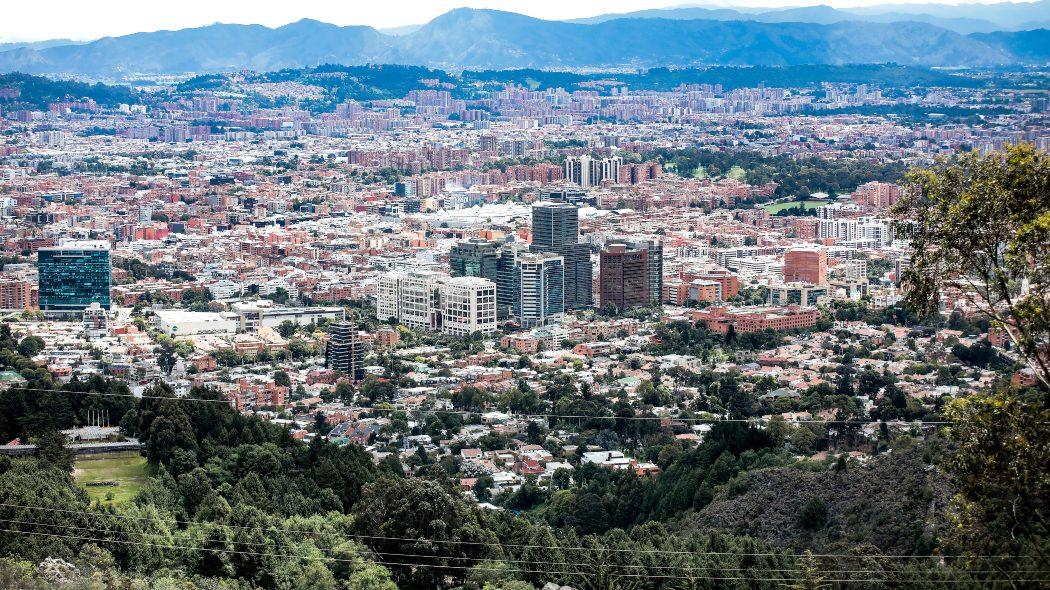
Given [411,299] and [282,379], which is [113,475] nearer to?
[282,379]

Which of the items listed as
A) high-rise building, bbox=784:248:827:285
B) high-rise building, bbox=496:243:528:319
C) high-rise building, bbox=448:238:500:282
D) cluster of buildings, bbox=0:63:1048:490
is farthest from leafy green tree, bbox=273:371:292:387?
high-rise building, bbox=784:248:827:285

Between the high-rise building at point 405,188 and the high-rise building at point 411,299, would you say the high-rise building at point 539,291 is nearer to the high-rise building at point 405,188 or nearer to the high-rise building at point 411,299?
the high-rise building at point 411,299

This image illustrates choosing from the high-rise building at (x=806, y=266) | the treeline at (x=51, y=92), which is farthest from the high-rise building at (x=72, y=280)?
the treeline at (x=51, y=92)

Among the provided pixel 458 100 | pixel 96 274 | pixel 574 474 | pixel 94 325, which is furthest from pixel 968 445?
pixel 458 100

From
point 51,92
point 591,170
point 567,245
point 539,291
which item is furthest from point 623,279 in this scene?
point 51,92

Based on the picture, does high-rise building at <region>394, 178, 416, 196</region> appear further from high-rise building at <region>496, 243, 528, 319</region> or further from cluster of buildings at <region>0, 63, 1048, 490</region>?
high-rise building at <region>496, 243, 528, 319</region>

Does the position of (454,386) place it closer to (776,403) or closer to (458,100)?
(776,403)
